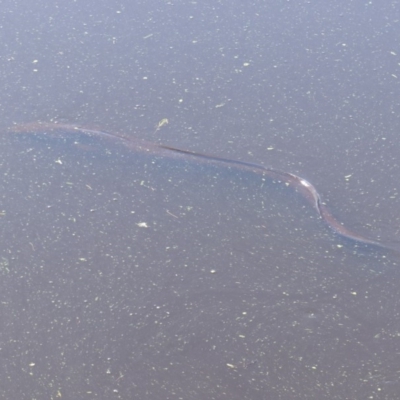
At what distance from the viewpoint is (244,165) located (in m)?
3.05

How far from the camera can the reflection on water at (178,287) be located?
2293mm

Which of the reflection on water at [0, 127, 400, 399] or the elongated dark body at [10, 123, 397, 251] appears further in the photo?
the elongated dark body at [10, 123, 397, 251]

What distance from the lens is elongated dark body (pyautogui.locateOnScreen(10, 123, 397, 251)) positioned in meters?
2.74

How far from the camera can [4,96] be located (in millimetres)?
3533

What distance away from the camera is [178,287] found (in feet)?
8.41

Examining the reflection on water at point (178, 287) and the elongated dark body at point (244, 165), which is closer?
the reflection on water at point (178, 287)

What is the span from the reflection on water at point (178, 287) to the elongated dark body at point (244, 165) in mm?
26

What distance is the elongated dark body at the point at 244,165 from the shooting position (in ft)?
8.98

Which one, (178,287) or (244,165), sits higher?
(244,165)

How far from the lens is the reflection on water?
7.52 ft

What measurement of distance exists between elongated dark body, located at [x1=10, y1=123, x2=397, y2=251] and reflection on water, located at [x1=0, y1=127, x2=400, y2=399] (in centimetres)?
3

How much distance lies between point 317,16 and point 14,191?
2014mm

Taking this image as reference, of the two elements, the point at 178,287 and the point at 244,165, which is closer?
the point at 178,287

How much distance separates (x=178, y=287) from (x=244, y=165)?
71 centimetres
